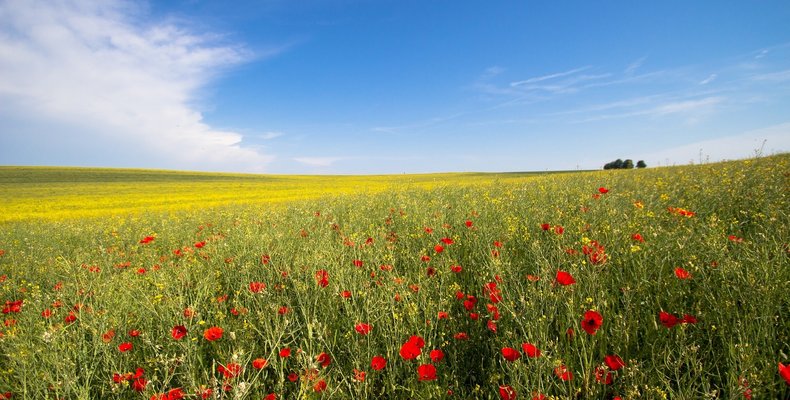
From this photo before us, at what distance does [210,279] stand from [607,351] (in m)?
3.14

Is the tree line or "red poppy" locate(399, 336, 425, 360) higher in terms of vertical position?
the tree line

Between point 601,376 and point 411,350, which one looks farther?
point 601,376

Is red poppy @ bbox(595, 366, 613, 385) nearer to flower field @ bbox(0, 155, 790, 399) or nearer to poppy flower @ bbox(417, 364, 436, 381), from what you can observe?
flower field @ bbox(0, 155, 790, 399)

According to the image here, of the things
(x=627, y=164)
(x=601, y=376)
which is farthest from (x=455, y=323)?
(x=627, y=164)

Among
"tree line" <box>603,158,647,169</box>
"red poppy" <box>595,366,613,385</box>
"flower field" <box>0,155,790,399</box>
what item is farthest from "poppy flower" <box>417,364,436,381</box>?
"tree line" <box>603,158,647,169</box>

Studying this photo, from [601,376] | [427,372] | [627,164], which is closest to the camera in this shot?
[427,372]

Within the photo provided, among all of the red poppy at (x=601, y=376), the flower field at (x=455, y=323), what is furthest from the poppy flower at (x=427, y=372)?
the red poppy at (x=601, y=376)

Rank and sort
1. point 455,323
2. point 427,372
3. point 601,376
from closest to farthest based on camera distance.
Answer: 1. point 427,372
2. point 601,376
3. point 455,323

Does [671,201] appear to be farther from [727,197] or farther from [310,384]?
[310,384]

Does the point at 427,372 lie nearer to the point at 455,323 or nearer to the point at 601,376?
the point at 601,376

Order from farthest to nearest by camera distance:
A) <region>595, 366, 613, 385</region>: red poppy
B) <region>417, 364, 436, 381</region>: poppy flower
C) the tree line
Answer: the tree line
<region>595, 366, 613, 385</region>: red poppy
<region>417, 364, 436, 381</region>: poppy flower

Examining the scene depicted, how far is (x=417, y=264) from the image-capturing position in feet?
10.2

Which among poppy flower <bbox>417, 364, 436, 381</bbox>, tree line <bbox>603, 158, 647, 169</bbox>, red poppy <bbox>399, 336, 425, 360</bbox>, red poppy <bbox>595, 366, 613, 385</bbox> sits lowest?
red poppy <bbox>595, 366, 613, 385</bbox>

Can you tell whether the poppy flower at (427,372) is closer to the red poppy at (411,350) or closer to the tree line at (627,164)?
the red poppy at (411,350)
